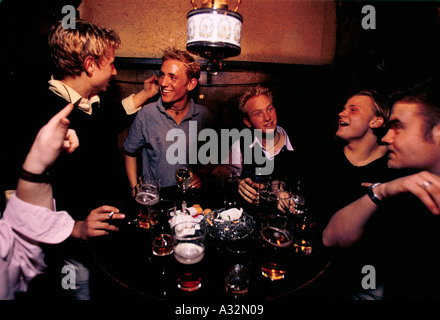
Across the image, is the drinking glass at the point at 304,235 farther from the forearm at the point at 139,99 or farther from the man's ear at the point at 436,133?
the forearm at the point at 139,99

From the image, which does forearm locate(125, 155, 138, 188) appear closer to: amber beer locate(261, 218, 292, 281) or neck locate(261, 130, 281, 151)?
neck locate(261, 130, 281, 151)

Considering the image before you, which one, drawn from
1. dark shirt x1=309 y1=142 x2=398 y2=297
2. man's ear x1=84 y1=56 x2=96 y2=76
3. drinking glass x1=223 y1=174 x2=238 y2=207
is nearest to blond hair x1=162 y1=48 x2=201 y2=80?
man's ear x1=84 y1=56 x2=96 y2=76

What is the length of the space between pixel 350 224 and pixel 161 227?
1.28 metres

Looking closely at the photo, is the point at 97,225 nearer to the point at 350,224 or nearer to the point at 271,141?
the point at 350,224

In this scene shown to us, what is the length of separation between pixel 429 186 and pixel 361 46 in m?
3.26

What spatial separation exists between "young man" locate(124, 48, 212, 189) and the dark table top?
1.46 m

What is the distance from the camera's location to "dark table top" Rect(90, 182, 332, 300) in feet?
4.02

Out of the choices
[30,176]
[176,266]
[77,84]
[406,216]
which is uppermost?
[77,84]

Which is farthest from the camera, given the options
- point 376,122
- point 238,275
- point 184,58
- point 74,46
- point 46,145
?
point 184,58

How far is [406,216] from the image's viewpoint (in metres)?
1.60

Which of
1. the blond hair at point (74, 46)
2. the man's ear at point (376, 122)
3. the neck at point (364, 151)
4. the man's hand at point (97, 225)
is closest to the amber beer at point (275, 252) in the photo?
the man's hand at point (97, 225)

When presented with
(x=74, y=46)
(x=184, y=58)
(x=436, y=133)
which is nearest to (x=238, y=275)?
(x=436, y=133)

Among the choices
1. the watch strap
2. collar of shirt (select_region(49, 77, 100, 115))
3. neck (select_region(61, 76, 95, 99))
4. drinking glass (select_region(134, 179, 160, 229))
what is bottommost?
drinking glass (select_region(134, 179, 160, 229))

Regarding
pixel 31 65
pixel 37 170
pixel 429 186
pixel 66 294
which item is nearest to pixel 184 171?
pixel 37 170
